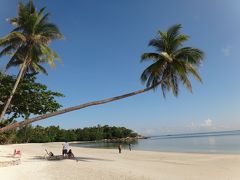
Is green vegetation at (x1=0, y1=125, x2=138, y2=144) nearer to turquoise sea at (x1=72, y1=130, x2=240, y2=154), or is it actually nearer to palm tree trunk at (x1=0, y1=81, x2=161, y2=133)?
turquoise sea at (x1=72, y1=130, x2=240, y2=154)

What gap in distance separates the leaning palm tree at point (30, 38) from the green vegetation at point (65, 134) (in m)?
59.2

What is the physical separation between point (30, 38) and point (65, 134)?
312 feet

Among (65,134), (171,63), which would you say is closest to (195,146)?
(171,63)

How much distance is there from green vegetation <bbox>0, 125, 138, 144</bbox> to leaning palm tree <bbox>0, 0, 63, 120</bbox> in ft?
194

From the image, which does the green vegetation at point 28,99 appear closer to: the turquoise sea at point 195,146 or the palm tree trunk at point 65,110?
the palm tree trunk at point 65,110

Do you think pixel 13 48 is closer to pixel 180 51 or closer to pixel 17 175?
pixel 17 175

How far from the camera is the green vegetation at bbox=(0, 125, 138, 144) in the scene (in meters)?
81.4

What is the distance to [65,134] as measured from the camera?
4080 inches

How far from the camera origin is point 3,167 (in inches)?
509

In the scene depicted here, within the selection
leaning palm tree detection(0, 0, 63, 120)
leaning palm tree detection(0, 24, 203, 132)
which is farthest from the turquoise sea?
leaning palm tree detection(0, 0, 63, 120)

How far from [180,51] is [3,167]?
11624mm

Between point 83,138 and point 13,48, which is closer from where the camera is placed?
point 13,48

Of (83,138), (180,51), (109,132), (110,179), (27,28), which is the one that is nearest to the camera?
(110,179)

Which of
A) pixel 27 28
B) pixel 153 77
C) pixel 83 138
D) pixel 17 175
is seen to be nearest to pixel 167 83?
pixel 153 77
